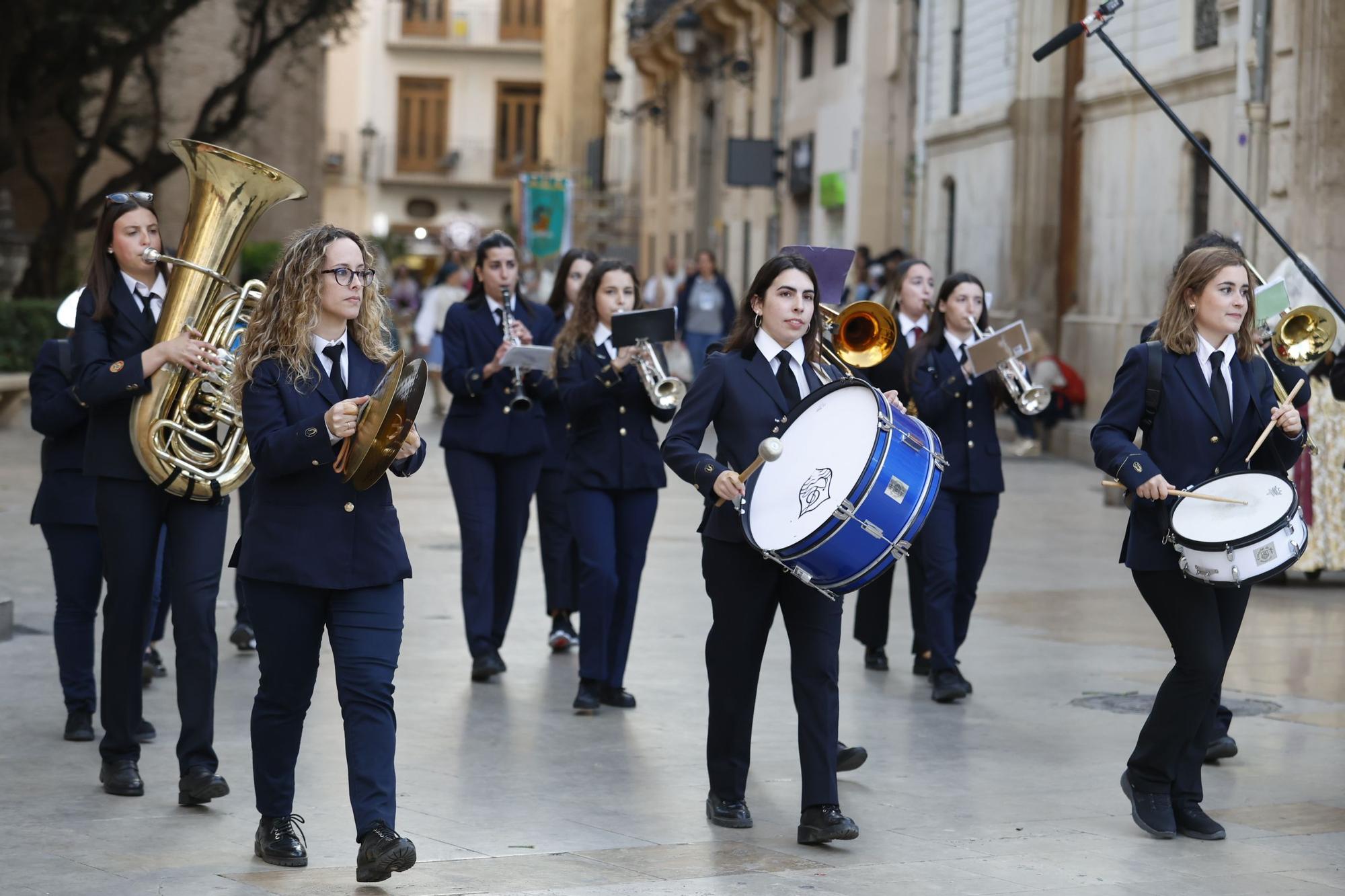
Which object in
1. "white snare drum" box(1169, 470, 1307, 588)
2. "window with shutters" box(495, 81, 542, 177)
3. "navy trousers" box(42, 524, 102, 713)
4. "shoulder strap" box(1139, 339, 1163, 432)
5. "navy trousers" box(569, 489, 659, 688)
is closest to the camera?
"white snare drum" box(1169, 470, 1307, 588)

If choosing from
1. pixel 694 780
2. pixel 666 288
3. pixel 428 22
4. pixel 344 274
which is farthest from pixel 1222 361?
pixel 428 22

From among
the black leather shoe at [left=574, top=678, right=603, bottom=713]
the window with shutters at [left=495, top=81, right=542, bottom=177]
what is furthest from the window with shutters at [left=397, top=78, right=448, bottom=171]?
the black leather shoe at [left=574, top=678, right=603, bottom=713]

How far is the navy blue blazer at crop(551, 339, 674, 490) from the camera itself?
861 cm

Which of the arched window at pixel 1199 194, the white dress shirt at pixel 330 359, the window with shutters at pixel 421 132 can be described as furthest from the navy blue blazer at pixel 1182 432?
the window with shutters at pixel 421 132

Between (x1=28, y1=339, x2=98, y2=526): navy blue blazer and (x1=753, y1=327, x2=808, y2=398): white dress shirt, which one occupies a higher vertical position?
(x1=753, y1=327, x2=808, y2=398): white dress shirt

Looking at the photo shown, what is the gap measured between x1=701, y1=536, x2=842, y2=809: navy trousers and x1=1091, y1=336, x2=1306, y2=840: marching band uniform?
1.01m

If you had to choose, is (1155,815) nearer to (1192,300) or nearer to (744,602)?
(744,602)

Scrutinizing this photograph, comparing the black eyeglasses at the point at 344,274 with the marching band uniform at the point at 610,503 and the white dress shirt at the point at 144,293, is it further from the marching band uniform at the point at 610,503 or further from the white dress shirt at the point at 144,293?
the marching band uniform at the point at 610,503

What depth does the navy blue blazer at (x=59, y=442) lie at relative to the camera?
7.36 metres

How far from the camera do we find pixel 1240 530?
6.17m

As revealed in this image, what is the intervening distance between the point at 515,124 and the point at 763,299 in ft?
218

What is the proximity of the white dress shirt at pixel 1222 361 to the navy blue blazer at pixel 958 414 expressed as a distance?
7.69 feet

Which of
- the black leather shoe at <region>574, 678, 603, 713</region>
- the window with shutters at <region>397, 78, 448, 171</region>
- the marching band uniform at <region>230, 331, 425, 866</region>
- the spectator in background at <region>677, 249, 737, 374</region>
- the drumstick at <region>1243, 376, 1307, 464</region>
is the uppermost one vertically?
the window with shutters at <region>397, 78, 448, 171</region>

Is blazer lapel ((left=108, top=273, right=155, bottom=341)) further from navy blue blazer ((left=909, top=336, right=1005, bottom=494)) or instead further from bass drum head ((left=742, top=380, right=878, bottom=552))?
navy blue blazer ((left=909, top=336, right=1005, bottom=494))
